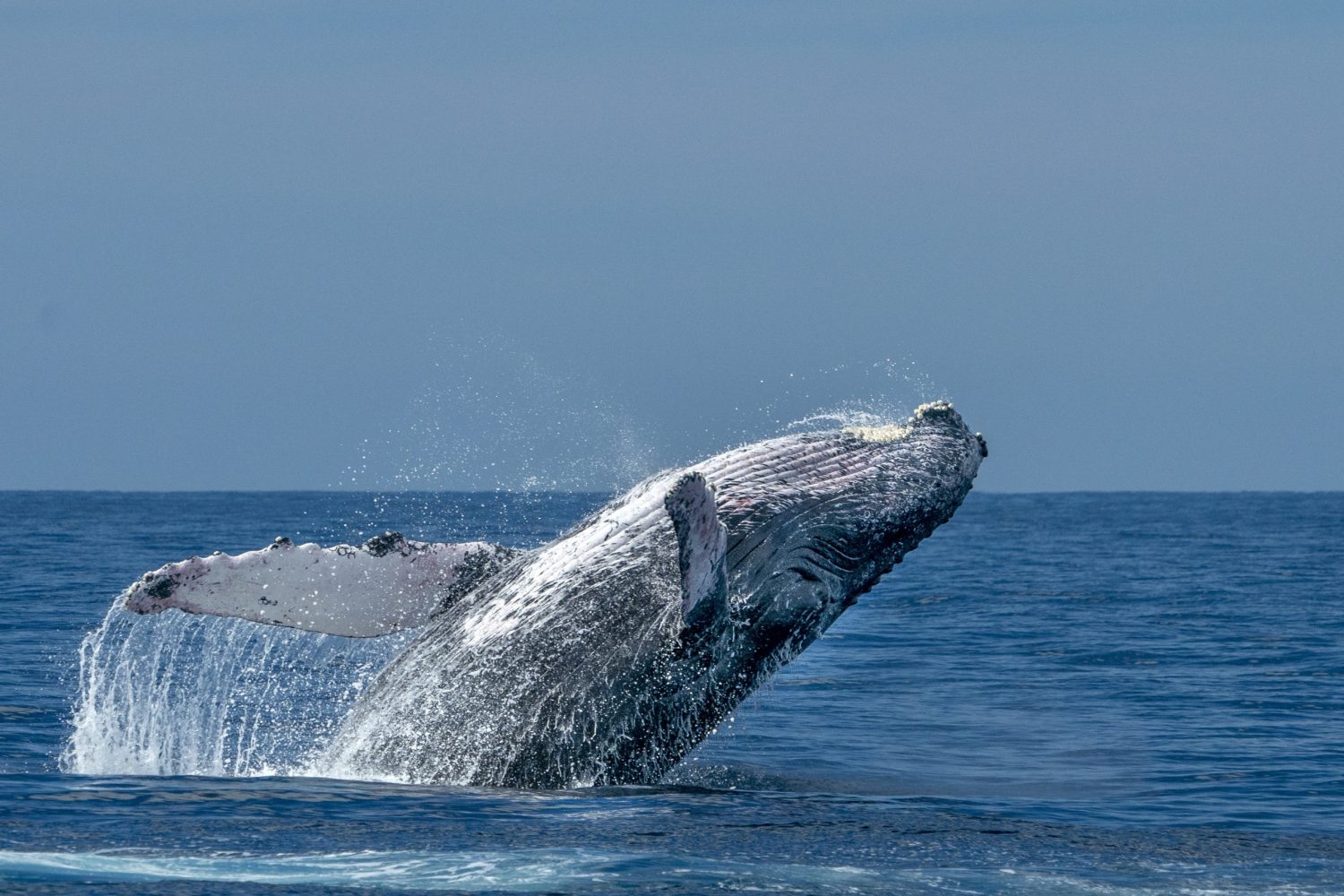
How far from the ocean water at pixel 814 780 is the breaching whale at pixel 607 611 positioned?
1.42ft

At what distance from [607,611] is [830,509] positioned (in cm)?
161

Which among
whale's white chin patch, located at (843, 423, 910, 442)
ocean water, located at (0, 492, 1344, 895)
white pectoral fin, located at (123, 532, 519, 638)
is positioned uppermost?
whale's white chin patch, located at (843, 423, 910, 442)

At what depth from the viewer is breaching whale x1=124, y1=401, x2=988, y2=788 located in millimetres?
Result: 10727

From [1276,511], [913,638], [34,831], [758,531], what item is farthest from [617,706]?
[1276,511]

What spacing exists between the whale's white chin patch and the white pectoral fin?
257 cm

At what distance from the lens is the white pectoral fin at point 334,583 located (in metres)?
11.3

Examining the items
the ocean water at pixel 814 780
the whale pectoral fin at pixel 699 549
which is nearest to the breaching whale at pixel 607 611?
the ocean water at pixel 814 780

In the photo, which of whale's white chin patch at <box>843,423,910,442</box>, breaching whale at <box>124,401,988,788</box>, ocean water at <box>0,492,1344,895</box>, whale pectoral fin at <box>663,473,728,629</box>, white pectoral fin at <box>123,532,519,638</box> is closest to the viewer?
ocean water at <box>0,492,1344,895</box>

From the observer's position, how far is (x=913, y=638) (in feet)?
74.2

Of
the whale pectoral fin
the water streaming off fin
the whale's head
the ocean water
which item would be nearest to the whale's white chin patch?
the whale's head

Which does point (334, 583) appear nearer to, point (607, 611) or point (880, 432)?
point (607, 611)

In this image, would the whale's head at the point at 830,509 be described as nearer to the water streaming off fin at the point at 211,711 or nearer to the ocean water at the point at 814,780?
the ocean water at the point at 814,780

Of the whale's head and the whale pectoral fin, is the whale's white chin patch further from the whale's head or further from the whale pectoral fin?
the whale pectoral fin

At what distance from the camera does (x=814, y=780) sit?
1208 cm
